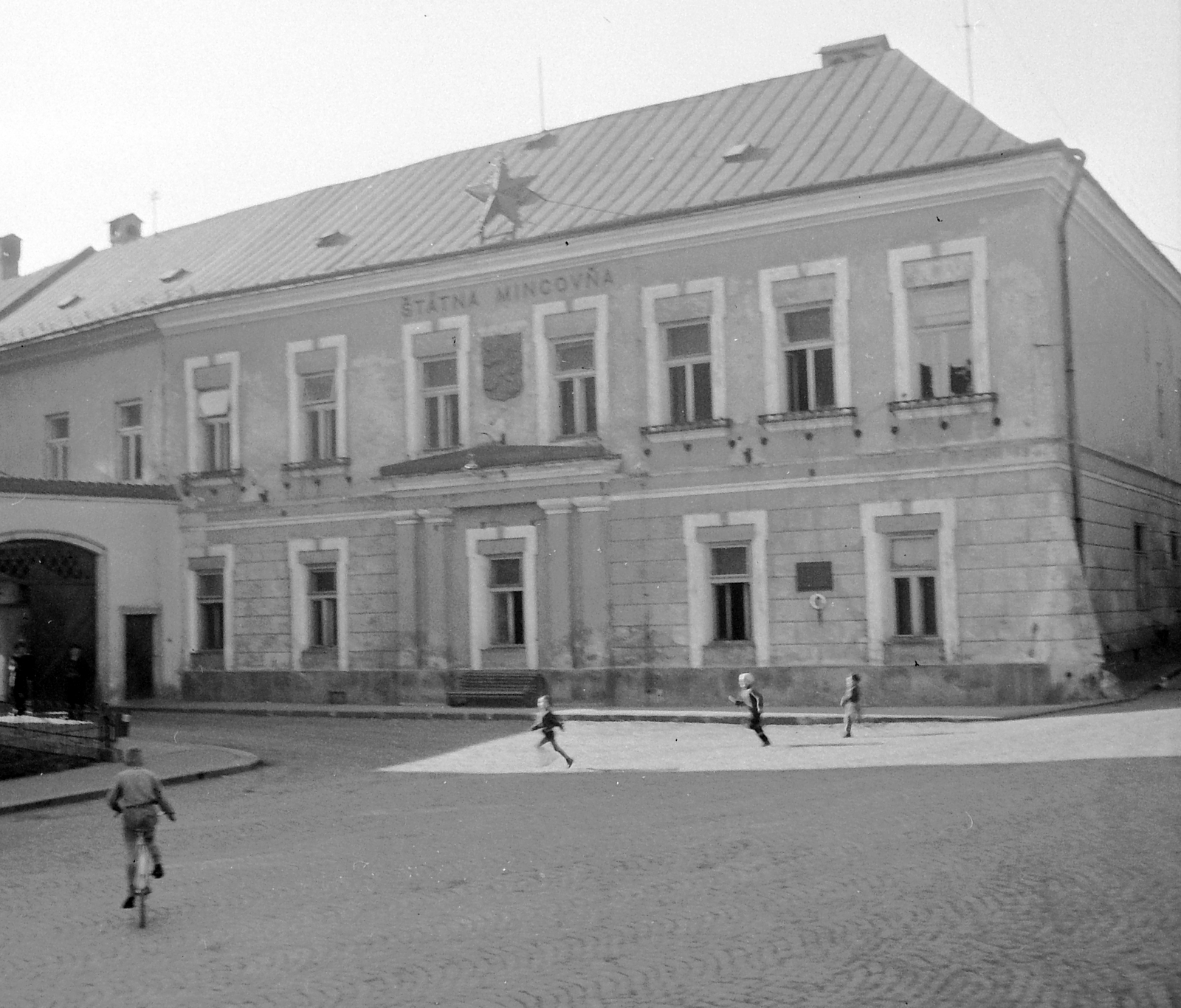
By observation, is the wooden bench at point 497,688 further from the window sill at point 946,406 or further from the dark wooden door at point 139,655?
the window sill at point 946,406

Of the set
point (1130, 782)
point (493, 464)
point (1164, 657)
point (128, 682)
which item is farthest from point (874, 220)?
point (128, 682)

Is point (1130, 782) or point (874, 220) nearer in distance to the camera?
point (1130, 782)

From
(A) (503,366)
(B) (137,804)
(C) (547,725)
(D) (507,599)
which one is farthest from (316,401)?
(B) (137,804)

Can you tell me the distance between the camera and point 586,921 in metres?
10.0

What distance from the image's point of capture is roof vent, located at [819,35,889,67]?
31531 mm

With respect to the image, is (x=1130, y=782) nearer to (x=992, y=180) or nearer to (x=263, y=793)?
(x=263, y=793)

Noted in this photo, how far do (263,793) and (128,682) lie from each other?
17729 millimetres

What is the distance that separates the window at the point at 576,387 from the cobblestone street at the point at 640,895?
1294 cm

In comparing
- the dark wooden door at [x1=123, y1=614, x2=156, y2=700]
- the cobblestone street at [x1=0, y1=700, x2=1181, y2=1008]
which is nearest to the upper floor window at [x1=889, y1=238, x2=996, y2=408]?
the cobblestone street at [x1=0, y1=700, x2=1181, y2=1008]

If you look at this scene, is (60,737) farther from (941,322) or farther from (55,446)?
(55,446)

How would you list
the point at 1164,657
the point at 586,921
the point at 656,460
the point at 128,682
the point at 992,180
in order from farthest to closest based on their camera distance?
the point at 128,682
the point at 1164,657
the point at 656,460
the point at 992,180
the point at 586,921

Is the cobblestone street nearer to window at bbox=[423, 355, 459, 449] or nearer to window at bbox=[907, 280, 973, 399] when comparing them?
window at bbox=[907, 280, 973, 399]

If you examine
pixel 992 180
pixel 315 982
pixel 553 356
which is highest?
pixel 992 180

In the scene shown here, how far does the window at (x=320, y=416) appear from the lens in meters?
33.5
